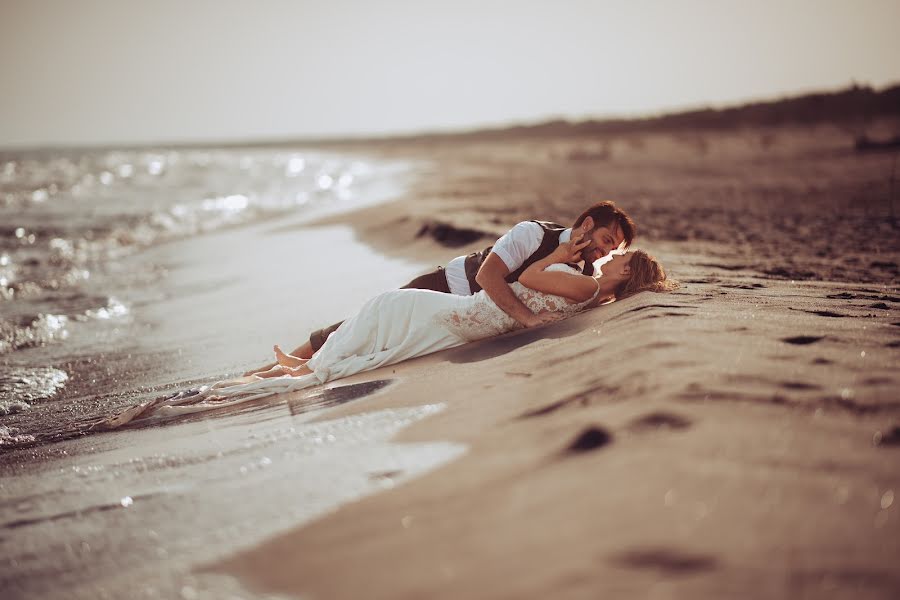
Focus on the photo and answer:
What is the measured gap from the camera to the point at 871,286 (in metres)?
6.43

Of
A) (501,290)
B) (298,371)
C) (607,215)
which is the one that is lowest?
(298,371)

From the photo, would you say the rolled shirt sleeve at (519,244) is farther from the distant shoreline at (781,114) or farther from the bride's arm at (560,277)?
the distant shoreline at (781,114)

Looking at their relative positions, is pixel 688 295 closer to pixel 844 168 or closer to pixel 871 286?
pixel 871 286

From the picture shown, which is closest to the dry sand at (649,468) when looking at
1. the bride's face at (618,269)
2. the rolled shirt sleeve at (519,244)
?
the bride's face at (618,269)

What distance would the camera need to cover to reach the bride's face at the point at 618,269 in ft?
17.7

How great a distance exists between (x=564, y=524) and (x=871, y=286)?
17.2 feet

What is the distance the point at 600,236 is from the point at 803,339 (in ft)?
5.13

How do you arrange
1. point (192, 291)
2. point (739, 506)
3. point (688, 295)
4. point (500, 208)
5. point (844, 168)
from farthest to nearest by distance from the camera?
point (844, 168), point (500, 208), point (192, 291), point (688, 295), point (739, 506)

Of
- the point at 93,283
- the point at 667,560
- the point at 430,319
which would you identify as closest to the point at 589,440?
the point at 667,560

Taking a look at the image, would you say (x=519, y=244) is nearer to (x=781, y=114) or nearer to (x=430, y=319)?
(x=430, y=319)

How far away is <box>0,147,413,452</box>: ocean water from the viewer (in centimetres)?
552

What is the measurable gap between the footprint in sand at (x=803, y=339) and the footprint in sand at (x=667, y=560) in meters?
2.13

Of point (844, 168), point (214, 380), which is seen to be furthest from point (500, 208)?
point (844, 168)

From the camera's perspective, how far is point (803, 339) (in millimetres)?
3980
